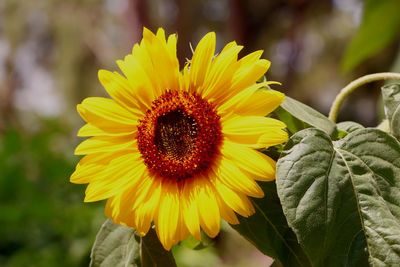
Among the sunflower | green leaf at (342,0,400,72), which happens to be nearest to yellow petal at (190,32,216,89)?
the sunflower

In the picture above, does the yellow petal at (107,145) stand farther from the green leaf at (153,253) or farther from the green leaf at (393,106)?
the green leaf at (393,106)

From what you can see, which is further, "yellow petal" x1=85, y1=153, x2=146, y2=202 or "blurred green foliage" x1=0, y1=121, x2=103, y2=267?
"blurred green foliage" x1=0, y1=121, x2=103, y2=267

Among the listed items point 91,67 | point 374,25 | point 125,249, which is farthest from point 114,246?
point 91,67

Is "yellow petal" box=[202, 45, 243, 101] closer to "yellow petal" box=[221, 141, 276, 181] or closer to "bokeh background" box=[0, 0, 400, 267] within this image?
"yellow petal" box=[221, 141, 276, 181]

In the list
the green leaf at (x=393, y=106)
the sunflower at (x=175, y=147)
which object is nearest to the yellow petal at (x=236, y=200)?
the sunflower at (x=175, y=147)

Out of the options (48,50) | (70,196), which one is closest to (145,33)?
(70,196)

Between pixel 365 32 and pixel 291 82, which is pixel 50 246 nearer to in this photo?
pixel 365 32
